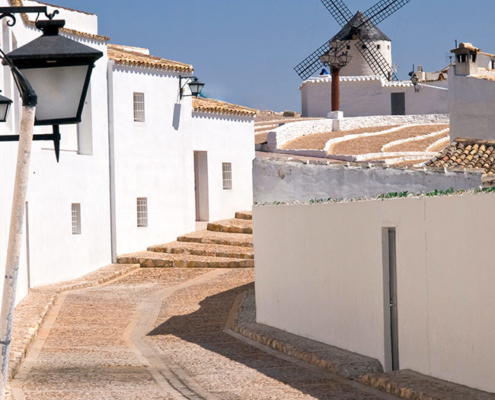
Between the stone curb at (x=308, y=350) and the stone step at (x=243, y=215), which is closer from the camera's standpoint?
the stone curb at (x=308, y=350)

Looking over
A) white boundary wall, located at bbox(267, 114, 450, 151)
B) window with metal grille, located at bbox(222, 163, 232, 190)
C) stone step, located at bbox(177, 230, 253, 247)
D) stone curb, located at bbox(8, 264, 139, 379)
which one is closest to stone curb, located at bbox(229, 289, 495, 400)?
stone curb, located at bbox(8, 264, 139, 379)

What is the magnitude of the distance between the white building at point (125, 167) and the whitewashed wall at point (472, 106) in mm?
7638

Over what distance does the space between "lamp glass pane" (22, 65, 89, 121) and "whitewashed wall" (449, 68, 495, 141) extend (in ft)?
51.3

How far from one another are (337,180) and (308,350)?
16.5ft

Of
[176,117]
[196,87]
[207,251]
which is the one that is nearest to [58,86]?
[207,251]

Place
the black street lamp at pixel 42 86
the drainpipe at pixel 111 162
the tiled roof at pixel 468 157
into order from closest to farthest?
the black street lamp at pixel 42 86, the tiled roof at pixel 468 157, the drainpipe at pixel 111 162

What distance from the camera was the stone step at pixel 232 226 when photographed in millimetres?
24156

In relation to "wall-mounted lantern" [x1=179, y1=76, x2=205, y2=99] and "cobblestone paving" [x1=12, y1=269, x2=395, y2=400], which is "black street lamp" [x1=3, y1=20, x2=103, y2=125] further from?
"wall-mounted lantern" [x1=179, y1=76, x2=205, y2=99]

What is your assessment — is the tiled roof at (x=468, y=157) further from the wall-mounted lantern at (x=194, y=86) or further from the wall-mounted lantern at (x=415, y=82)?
the wall-mounted lantern at (x=415, y=82)

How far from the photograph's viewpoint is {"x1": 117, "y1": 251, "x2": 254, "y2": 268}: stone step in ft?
68.1

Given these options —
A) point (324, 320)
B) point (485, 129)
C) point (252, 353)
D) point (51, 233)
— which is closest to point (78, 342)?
point (252, 353)

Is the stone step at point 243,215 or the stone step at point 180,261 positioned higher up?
the stone step at point 243,215

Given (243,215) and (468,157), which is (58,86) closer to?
(468,157)

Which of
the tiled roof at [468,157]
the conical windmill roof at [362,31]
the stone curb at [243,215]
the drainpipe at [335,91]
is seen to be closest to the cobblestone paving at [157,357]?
the tiled roof at [468,157]
